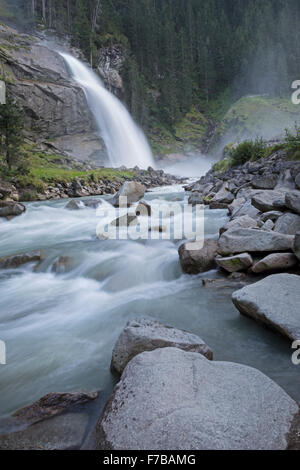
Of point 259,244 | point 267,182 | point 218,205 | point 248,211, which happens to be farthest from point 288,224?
point 218,205

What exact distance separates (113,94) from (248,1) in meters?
63.8

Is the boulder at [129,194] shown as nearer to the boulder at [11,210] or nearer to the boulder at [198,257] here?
the boulder at [11,210]

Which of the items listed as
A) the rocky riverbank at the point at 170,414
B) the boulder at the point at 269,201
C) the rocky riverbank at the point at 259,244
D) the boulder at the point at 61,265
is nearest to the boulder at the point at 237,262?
the rocky riverbank at the point at 259,244

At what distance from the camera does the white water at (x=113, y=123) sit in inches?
1257

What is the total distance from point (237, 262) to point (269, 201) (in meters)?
2.77

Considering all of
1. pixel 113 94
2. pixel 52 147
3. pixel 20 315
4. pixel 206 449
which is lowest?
pixel 20 315

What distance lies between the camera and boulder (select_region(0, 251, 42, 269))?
5.30m

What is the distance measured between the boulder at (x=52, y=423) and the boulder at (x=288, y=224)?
4.16m

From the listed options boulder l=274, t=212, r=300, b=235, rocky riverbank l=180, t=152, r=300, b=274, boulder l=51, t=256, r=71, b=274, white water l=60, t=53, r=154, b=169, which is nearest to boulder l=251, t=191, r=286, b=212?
rocky riverbank l=180, t=152, r=300, b=274

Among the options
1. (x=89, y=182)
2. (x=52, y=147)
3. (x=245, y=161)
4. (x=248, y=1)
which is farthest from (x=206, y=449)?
(x=248, y=1)

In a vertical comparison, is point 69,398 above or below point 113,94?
below

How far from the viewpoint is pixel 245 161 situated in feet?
45.9

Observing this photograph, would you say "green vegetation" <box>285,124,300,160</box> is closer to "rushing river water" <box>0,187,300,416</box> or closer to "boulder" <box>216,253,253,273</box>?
"rushing river water" <box>0,187,300,416</box>

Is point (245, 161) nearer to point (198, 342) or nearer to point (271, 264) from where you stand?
→ point (271, 264)
